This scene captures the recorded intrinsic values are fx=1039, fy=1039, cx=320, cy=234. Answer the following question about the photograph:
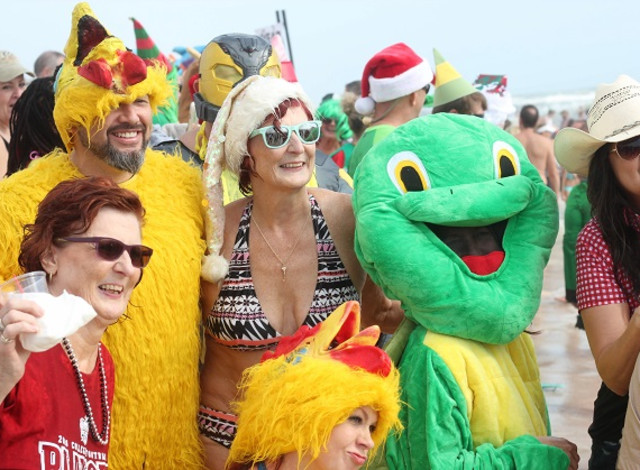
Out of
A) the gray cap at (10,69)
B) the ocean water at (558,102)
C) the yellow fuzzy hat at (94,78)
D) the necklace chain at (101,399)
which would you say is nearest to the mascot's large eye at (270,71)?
the yellow fuzzy hat at (94,78)

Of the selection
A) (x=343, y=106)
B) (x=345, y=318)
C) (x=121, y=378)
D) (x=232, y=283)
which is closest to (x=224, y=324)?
(x=232, y=283)

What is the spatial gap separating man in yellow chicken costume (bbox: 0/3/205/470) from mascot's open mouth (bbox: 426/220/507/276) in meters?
0.83

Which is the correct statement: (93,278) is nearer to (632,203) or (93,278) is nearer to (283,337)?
(283,337)

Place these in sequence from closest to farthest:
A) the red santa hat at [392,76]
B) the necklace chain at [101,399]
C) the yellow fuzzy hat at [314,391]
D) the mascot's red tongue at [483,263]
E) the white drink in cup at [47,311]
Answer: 1. the white drink in cup at [47,311]
2. the necklace chain at [101,399]
3. the yellow fuzzy hat at [314,391]
4. the mascot's red tongue at [483,263]
5. the red santa hat at [392,76]

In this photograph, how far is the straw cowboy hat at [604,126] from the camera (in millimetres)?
3240

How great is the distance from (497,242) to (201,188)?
1.06 metres

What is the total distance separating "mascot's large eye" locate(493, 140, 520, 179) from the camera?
3.39 metres

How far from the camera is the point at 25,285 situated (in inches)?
92.0

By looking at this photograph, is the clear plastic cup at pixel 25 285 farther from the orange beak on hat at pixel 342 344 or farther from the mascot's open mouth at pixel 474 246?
the mascot's open mouth at pixel 474 246

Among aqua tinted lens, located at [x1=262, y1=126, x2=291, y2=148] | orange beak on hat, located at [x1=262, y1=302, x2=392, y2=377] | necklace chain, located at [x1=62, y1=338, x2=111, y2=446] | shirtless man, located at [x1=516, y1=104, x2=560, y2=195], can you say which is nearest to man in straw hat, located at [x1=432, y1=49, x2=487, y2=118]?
aqua tinted lens, located at [x1=262, y1=126, x2=291, y2=148]

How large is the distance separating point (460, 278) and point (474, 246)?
17 centimetres

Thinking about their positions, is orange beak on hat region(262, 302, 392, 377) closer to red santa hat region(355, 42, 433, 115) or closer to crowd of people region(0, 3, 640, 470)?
crowd of people region(0, 3, 640, 470)

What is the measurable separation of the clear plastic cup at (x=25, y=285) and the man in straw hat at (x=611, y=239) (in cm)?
167

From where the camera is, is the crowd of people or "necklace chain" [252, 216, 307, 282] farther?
"necklace chain" [252, 216, 307, 282]
